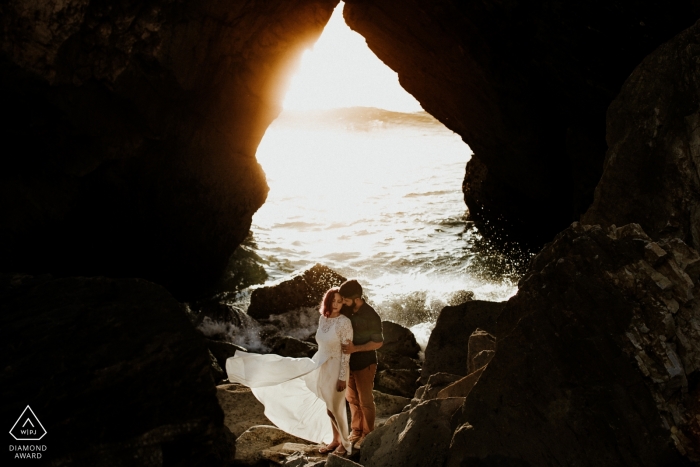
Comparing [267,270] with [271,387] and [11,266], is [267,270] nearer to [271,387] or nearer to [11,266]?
[11,266]

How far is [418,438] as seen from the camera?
15.1 ft

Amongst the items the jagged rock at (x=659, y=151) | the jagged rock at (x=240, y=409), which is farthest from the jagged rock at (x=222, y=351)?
the jagged rock at (x=659, y=151)

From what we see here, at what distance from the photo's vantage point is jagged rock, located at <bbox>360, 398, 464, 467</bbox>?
14.7 feet

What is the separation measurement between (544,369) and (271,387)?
108 inches

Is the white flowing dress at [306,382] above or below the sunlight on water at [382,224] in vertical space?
above

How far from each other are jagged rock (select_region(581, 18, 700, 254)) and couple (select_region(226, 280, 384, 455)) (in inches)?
88.3

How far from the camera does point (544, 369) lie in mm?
4133

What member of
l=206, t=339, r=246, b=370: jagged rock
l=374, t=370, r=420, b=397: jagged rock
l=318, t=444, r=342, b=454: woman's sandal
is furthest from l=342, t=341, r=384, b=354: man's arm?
l=206, t=339, r=246, b=370: jagged rock

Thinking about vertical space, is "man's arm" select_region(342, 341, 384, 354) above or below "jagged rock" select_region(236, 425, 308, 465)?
above

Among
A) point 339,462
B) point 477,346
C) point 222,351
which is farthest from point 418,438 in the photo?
point 222,351

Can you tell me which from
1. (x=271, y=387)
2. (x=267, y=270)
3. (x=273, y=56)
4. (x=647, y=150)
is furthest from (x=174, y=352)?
(x=267, y=270)

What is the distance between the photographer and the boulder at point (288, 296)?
11820 millimetres

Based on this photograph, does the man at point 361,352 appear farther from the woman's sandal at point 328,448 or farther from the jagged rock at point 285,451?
the jagged rock at point 285,451

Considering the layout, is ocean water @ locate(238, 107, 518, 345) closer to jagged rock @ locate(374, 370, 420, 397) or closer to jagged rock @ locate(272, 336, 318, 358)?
jagged rock @ locate(272, 336, 318, 358)
